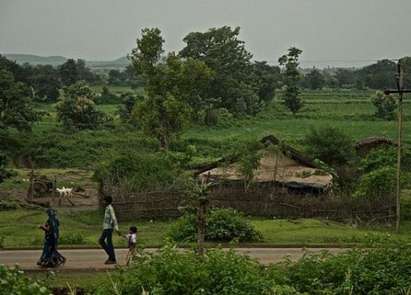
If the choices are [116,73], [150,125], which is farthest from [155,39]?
[116,73]

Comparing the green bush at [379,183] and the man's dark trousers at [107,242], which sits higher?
the man's dark trousers at [107,242]

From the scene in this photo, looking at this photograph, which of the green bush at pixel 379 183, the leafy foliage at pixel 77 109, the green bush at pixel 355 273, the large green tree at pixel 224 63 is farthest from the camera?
the large green tree at pixel 224 63

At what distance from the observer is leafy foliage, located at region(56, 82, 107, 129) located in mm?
62375

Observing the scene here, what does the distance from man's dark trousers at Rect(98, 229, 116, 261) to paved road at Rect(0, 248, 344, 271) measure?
30 centimetres

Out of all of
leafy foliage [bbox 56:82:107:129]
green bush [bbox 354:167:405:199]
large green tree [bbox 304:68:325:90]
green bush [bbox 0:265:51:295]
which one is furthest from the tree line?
green bush [bbox 0:265:51:295]

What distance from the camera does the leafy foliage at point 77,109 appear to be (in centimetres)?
6238

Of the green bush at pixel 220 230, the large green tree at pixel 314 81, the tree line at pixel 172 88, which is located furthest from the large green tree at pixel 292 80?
the green bush at pixel 220 230

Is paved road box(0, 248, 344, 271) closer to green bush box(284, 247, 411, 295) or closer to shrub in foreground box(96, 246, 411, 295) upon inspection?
green bush box(284, 247, 411, 295)

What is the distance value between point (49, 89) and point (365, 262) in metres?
74.2

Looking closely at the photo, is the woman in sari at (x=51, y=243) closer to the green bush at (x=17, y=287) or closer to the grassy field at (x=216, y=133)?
the green bush at (x=17, y=287)

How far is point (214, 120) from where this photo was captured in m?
69.7

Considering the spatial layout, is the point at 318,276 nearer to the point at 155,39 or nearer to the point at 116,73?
the point at 155,39

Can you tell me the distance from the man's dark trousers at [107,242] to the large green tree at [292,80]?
61.7m

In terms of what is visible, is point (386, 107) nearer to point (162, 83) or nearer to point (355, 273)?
point (162, 83)
